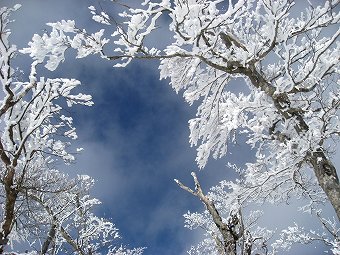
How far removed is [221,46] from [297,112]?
341 cm

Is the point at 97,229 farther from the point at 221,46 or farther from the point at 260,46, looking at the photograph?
the point at 260,46

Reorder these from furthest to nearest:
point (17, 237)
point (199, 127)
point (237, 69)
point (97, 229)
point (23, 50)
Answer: point (97, 229) → point (17, 237) → point (199, 127) → point (237, 69) → point (23, 50)

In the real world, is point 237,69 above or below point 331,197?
above

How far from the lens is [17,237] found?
11656 mm

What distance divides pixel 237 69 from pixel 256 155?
2.47 m

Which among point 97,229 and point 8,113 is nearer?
point 8,113

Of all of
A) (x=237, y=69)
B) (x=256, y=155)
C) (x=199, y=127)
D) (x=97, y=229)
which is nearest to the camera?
(x=237, y=69)

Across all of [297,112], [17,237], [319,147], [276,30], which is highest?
[17,237]

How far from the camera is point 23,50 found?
597 cm

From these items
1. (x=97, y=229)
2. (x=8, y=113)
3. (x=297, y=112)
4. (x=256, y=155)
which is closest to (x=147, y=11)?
(x=8, y=113)

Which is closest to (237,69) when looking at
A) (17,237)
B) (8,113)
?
(8,113)

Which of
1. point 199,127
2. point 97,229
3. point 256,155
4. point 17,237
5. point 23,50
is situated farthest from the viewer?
point 97,229

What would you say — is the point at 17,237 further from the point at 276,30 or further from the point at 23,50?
the point at 276,30

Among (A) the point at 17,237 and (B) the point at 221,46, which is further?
(A) the point at 17,237
